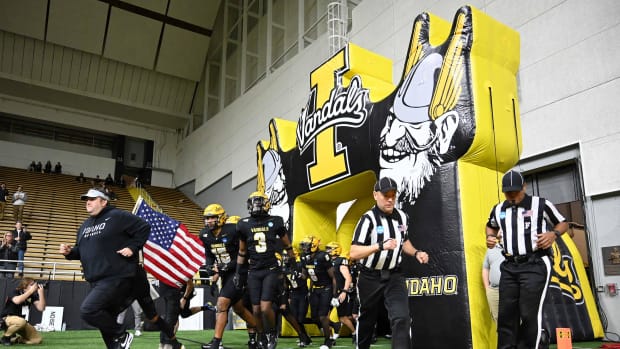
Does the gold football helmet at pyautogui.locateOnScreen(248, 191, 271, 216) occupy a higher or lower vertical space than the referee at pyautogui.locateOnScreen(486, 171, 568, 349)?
higher

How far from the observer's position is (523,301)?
539cm

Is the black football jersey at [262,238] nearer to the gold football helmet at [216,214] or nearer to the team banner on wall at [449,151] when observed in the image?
the gold football helmet at [216,214]

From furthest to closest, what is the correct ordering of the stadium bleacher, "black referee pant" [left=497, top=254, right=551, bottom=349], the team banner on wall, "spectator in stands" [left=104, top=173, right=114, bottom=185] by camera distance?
"spectator in stands" [left=104, top=173, right=114, bottom=185], the stadium bleacher, the team banner on wall, "black referee pant" [left=497, top=254, right=551, bottom=349]

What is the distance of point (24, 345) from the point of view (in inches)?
348

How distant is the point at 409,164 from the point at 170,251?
4061mm

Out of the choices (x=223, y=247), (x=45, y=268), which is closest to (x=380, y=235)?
(x=223, y=247)

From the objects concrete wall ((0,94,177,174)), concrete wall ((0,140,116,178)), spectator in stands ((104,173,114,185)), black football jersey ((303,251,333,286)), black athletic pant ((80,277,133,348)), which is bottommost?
black athletic pant ((80,277,133,348))

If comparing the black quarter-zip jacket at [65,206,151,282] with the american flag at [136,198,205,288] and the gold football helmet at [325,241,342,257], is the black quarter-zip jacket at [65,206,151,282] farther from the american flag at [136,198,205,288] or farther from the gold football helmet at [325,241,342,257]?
the gold football helmet at [325,241,342,257]

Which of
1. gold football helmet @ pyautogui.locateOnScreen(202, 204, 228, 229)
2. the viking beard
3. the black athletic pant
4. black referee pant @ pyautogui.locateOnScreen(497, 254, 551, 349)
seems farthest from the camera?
gold football helmet @ pyautogui.locateOnScreen(202, 204, 228, 229)

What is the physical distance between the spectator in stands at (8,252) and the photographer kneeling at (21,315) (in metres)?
7.02

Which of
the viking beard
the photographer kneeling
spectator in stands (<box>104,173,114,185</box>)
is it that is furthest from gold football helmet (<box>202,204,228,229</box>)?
spectator in stands (<box>104,173,114,185</box>)

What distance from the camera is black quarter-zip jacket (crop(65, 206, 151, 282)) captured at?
5.68 meters

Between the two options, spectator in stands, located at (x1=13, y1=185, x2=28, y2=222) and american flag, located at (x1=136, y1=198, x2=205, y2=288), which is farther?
spectator in stands, located at (x1=13, y1=185, x2=28, y2=222)

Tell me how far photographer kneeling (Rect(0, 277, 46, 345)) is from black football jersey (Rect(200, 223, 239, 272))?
11.3ft
